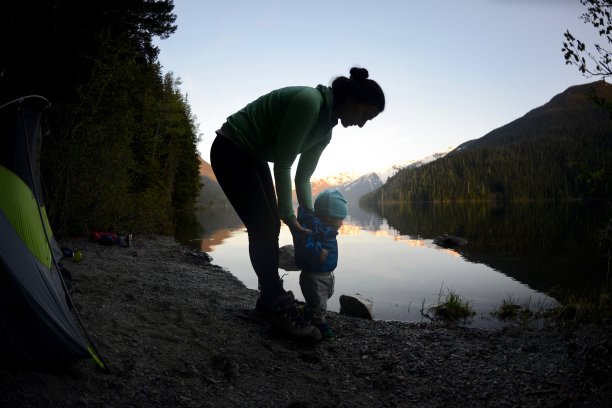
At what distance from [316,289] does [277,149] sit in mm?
1744

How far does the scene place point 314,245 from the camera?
4406mm

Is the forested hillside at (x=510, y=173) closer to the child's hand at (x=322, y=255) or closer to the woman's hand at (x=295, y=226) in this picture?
the child's hand at (x=322, y=255)

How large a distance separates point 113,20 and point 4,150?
11469 millimetres

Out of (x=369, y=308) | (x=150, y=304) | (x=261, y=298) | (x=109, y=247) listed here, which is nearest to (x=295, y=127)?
(x=261, y=298)

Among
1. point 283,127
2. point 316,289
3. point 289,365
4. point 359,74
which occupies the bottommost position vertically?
point 289,365

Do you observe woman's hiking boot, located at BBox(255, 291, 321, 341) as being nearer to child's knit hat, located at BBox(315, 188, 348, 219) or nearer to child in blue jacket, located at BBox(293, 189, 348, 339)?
child in blue jacket, located at BBox(293, 189, 348, 339)

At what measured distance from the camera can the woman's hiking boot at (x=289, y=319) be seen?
4.34 metres

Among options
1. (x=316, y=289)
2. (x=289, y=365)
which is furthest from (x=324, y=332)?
(x=289, y=365)

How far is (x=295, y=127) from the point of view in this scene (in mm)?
3754

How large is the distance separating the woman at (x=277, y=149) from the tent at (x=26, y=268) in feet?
5.58

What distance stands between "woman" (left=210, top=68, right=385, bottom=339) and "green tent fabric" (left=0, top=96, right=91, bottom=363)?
170 centimetres

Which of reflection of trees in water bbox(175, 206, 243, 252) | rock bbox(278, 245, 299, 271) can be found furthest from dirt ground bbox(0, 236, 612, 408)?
reflection of trees in water bbox(175, 206, 243, 252)

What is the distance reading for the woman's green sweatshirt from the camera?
148 inches

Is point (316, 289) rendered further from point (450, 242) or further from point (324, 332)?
point (450, 242)
